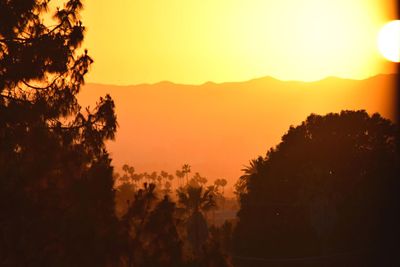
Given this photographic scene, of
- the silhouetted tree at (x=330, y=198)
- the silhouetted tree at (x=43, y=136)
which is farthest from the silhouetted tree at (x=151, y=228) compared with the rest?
the silhouetted tree at (x=330, y=198)

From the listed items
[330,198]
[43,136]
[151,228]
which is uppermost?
[330,198]

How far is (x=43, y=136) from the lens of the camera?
19.3 metres

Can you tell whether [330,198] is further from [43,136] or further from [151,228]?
[43,136]

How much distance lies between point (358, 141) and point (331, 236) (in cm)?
1230

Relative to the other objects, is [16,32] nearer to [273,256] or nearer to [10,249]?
[10,249]

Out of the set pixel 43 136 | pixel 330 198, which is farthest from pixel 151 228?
pixel 330 198

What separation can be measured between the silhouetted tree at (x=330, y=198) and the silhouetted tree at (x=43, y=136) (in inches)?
2055

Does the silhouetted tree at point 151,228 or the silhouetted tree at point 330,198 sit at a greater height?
the silhouetted tree at point 330,198

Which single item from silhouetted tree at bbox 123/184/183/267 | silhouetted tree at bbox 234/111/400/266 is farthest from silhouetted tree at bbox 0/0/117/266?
silhouetted tree at bbox 234/111/400/266

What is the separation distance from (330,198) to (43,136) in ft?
185

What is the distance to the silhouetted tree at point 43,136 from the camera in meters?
18.8

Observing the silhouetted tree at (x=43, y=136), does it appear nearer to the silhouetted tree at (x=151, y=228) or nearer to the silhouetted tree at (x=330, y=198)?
the silhouetted tree at (x=151, y=228)

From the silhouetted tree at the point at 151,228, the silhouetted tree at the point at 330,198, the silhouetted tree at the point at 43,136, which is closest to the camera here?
the silhouetted tree at the point at 43,136

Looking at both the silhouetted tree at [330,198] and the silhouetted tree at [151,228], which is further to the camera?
the silhouetted tree at [330,198]
